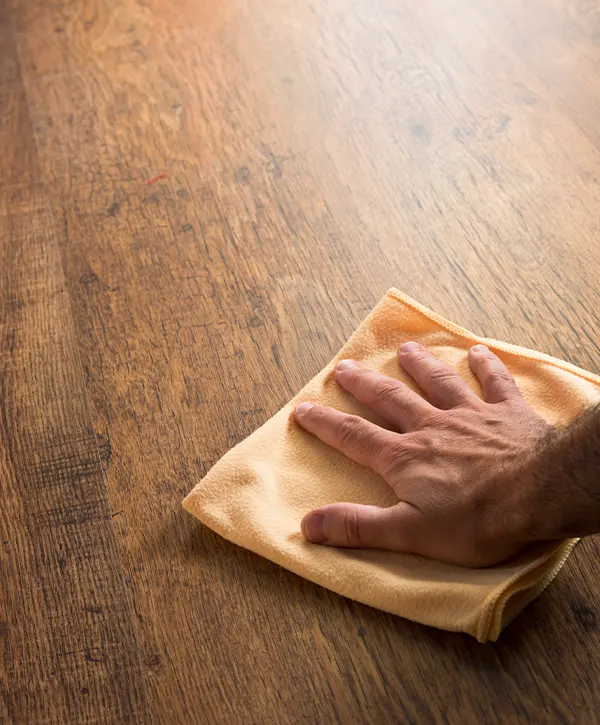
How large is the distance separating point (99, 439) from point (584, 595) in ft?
1.77

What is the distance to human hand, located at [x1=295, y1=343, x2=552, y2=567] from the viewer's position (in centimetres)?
73

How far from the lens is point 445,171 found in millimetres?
1190

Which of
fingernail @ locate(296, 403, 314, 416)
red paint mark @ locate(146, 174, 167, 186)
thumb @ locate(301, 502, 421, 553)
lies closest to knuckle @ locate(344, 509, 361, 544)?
thumb @ locate(301, 502, 421, 553)

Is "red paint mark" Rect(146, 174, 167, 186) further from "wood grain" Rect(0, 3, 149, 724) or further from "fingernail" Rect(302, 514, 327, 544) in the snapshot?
"fingernail" Rect(302, 514, 327, 544)

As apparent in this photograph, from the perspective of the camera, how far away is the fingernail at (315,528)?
78 centimetres

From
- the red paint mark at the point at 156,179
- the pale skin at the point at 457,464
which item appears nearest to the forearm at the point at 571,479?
the pale skin at the point at 457,464

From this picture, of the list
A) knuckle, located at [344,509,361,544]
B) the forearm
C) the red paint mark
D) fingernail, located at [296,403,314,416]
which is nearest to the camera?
the forearm

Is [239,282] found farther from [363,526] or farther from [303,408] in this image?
[363,526]

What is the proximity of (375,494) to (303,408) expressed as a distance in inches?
5.0

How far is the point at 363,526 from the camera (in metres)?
0.76

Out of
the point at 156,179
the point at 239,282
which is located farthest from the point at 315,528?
the point at 156,179

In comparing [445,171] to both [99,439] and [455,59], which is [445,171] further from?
[99,439]

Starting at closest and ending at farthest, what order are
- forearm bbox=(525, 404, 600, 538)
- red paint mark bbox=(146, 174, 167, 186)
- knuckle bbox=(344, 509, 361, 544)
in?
forearm bbox=(525, 404, 600, 538) < knuckle bbox=(344, 509, 361, 544) < red paint mark bbox=(146, 174, 167, 186)

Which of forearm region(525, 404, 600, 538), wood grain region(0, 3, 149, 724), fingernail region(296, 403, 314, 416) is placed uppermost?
forearm region(525, 404, 600, 538)
